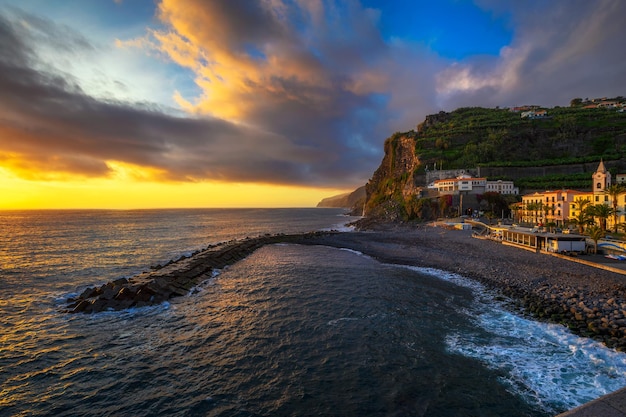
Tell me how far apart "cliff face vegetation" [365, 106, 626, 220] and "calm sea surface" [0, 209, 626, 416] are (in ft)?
265

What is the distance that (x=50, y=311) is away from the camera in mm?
25172

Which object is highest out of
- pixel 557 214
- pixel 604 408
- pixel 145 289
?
pixel 557 214

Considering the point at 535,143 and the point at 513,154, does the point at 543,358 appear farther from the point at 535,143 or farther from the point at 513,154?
the point at 535,143

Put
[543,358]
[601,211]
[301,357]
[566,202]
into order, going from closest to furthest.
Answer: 1. [543,358]
2. [301,357]
3. [601,211]
4. [566,202]

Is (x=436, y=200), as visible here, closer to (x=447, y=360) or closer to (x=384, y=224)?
(x=384, y=224)

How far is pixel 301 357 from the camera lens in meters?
16.6

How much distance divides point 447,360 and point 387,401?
17.6ft

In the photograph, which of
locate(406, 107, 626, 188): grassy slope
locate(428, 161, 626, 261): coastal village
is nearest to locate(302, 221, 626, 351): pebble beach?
locate(428, 161, 626, 261): coastal village

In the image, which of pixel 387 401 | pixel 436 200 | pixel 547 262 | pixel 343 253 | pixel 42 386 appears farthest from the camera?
pixel 436 200

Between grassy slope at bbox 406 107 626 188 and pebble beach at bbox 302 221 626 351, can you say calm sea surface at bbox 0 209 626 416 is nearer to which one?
pebble beach at bbox 302 221 626 351

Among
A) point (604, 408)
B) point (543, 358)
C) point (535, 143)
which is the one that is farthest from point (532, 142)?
point (604, 408)

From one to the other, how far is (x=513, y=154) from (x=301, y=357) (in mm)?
133314

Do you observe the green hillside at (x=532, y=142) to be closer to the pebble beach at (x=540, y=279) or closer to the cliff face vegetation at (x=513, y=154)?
the cliff face vegetation at (x=513, y=154)

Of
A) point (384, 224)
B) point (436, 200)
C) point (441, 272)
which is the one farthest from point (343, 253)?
point (436, 200)
